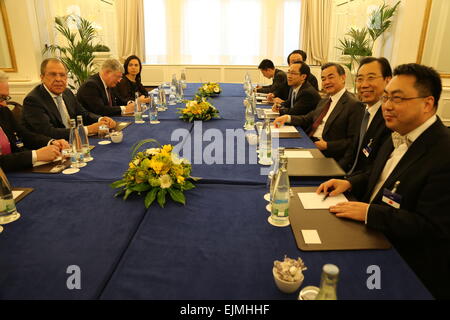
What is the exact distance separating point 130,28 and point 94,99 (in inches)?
189

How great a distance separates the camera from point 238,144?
2.46 m

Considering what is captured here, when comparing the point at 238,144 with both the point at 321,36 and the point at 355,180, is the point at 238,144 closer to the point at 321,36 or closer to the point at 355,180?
the point at 355,180

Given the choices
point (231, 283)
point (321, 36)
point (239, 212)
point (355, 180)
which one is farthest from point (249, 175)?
point (321, 36)

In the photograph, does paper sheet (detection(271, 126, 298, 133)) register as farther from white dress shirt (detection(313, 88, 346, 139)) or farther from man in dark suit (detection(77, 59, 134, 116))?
man in dark suit (detection(77, 59, 134, 116))

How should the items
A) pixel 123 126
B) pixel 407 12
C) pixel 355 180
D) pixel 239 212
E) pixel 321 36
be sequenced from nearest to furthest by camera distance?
pixel 239 212, pixel 355 180, pixel 123 126, pixel 407 12, pixel 321 36

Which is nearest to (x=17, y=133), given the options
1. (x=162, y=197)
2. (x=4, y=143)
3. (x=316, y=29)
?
(x=4, y=143)

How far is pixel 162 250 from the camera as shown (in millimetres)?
1188

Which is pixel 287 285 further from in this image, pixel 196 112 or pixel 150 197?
pixel 196 112

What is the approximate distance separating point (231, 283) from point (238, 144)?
1.54 metres

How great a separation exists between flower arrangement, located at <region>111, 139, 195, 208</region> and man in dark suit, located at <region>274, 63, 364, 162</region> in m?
1.58

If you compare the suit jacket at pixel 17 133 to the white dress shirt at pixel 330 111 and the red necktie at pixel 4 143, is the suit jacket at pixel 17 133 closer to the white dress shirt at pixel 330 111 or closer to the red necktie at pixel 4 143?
the red necktie at pixel 4 143

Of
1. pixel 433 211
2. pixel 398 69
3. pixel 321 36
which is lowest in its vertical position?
pixel 433 211

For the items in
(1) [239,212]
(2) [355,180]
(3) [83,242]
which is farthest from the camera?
(2) [355,180]

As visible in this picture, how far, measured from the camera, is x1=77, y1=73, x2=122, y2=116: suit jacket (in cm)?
358
